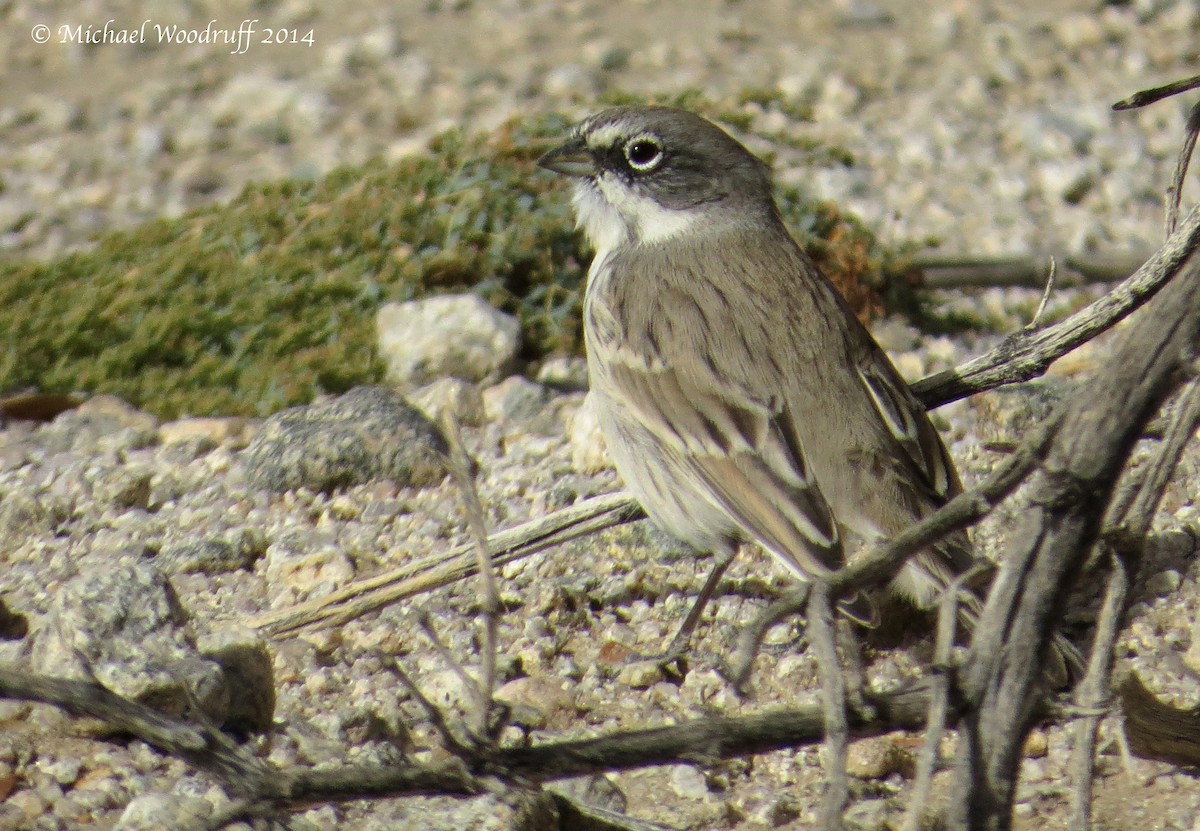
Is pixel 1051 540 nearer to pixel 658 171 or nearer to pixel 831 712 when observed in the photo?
pixel 831 712

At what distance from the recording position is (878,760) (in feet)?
12.3

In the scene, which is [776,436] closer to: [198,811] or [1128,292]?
[1128,292]

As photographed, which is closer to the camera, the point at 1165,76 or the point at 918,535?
the point at 918,535

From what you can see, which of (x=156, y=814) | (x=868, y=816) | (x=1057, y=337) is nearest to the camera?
(x=156, y=814)

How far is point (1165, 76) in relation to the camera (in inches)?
343

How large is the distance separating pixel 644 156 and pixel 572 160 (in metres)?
0.24

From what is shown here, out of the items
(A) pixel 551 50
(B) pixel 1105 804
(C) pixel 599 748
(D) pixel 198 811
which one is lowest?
(B) pixel 1105 804

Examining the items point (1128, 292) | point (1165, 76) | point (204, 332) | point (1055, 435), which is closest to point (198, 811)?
point (1055, 435)

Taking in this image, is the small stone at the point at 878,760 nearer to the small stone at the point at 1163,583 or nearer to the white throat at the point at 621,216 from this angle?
the small stone at the point at 1163,583

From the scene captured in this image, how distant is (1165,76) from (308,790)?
797cm

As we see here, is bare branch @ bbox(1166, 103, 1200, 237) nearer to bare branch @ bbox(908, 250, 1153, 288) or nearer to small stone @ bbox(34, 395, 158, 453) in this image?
bare branch @ bbox(908, 250, 1153, 288)

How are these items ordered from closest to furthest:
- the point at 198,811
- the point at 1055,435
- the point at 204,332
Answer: the point at 1055,435 → the point at 198,811 → the point at 204,332

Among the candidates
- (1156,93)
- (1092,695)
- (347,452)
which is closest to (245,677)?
(347,452)

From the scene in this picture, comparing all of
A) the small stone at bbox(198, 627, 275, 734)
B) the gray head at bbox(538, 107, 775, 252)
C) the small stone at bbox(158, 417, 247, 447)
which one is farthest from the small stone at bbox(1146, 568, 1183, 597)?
the small stone at bbox(158, 417, 247, 447)
